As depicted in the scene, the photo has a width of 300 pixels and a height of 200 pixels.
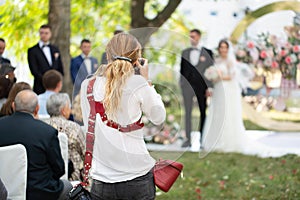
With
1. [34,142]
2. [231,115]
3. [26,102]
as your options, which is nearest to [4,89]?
[26,102]

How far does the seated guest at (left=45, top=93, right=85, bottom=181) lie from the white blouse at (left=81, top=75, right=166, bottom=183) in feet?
5.22

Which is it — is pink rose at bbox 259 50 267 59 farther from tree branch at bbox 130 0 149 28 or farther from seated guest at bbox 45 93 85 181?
seated guest at bbox 45 93 85 181

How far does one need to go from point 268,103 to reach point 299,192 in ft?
8.47

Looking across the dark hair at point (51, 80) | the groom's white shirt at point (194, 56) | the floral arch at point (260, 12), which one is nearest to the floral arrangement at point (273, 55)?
the floral arch at point (260, 12)

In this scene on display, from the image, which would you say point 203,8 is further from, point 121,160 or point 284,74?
point 121,160

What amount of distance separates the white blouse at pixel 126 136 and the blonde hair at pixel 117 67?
0.03 m

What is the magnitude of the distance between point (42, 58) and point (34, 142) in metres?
4.06

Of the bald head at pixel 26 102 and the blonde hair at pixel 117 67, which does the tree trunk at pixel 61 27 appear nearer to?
the bald head at pixel 26 102

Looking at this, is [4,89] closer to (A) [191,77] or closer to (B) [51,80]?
(B) [51,80]

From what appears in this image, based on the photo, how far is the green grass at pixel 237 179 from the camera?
22.8 ft

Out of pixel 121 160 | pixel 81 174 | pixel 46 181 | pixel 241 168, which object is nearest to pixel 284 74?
pixel 241 168

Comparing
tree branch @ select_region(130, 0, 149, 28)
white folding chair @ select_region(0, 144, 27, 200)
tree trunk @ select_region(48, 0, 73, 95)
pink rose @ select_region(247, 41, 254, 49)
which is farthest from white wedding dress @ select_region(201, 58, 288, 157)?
white folding chair @ select_region(0, 144, 27, 200)

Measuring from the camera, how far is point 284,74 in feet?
29.1

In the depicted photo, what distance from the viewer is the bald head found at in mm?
4422
